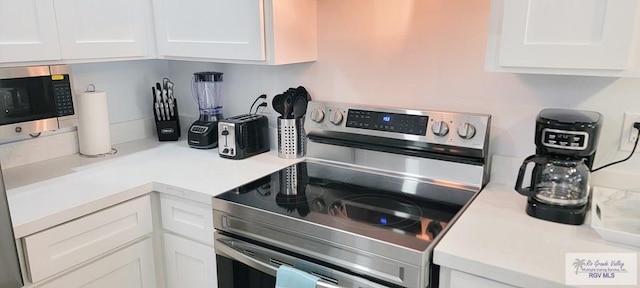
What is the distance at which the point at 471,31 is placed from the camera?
64.3 inches

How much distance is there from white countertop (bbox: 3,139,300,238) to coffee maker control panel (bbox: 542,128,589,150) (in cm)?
99

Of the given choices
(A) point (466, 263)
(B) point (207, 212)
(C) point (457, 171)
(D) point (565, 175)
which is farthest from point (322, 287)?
(D) point (565, 175)

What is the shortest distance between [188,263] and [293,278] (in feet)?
1.89

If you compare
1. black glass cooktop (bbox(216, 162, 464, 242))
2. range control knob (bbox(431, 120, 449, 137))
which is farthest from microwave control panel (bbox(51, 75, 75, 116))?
range control knob (bbox(431, 120, 449, 137))

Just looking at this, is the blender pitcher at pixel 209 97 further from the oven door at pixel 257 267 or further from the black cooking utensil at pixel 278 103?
the oven door at pixel 257 267

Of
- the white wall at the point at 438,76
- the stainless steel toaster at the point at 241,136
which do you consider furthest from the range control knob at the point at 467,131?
the stainless steel toaster at the point at 241,136

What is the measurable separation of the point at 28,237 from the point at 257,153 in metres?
0.94

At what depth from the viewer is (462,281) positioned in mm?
1192

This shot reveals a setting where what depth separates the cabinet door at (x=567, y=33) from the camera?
1186mm

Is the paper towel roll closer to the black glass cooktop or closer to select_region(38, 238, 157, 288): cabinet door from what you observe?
select_region(38, 238, 157, 288): cabinet door

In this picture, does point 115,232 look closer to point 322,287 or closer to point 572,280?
point 322,287

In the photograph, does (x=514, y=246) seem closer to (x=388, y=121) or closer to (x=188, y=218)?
(x=388, y=121)

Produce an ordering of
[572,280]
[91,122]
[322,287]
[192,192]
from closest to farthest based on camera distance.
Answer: [572,280] < [322,287] < [192,192] < [91,122]

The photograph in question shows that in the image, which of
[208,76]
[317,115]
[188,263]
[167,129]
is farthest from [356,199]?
[167,129]
